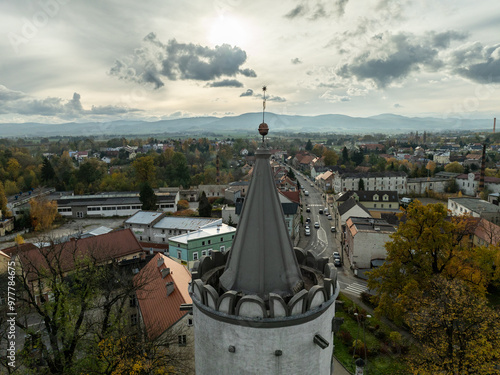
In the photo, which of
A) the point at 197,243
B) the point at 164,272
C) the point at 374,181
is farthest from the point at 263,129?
the point at 374,181

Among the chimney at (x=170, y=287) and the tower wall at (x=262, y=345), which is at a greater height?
the tower wall at (x=262, y=345)

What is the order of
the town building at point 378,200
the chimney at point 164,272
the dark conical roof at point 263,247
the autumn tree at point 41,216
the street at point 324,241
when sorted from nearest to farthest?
the dark conical roof at point 263,247 → the chimney at point 164,272 → the street at point 324,241 → the autumn tree at point 41,216 → the town building at point 378,200

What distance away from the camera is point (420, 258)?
25125 millimetres

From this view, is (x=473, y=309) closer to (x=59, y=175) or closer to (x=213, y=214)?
(x=213, y=214)

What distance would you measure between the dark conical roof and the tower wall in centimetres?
92

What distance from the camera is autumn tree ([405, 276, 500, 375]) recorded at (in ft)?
55.8

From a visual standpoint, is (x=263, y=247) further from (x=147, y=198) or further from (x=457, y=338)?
(x=147, y=198)

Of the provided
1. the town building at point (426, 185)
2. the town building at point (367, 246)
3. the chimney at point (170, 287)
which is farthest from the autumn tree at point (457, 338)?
the town building at point (426, 185)

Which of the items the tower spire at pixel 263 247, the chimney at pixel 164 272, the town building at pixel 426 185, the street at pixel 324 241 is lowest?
the street at pixel 324 241

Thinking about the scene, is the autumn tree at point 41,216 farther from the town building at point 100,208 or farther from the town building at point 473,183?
the town building at point 473,183

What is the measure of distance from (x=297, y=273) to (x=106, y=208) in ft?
225

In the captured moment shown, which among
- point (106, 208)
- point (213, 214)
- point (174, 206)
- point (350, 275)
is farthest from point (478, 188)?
point (106, 208)

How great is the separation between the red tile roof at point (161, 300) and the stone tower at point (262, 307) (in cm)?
1228

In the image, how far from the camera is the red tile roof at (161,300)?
20156 mm
